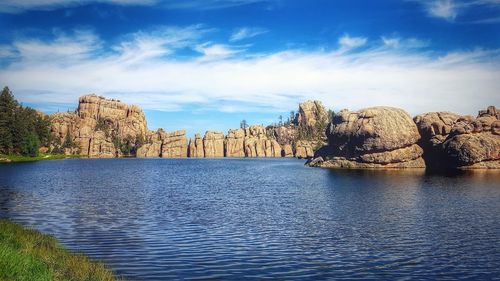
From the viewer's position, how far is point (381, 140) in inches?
4877

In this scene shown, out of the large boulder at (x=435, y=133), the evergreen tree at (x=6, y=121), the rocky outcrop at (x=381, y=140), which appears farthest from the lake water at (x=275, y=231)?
the evergreen tree at (x=6, y=121)

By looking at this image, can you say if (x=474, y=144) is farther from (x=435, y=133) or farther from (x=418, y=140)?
(x=418, y=140)

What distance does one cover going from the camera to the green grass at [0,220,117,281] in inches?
703

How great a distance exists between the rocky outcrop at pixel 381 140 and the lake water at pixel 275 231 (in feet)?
199

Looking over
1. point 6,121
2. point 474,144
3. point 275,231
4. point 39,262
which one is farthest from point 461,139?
point 6,121

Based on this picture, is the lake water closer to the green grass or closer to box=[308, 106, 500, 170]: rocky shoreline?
the green grass

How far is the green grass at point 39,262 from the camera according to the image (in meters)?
17.9

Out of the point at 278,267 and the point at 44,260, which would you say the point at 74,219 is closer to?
the point at 44,260

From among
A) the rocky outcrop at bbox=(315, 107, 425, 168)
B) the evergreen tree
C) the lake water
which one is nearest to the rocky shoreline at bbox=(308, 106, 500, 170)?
the rocky outcrop at bbox=(315, 107, 425, 168)

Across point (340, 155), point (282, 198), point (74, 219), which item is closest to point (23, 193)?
point (74, 219)

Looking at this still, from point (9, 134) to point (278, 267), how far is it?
482 feet

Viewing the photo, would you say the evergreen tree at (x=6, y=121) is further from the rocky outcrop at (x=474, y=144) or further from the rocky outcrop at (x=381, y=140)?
the rocky outcrop at (x=474, y=144)

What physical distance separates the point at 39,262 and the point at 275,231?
2034cm

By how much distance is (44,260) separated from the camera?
2198 cm
